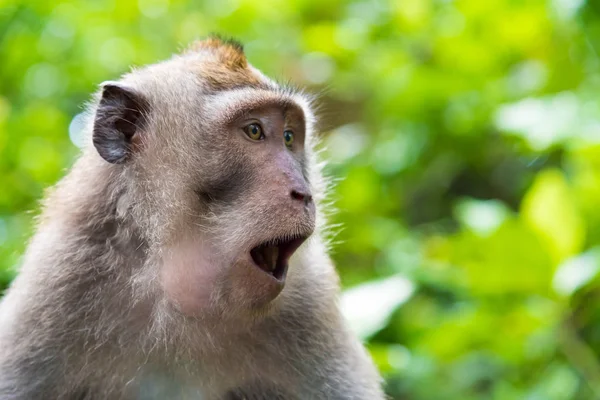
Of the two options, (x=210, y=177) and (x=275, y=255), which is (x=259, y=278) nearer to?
(x=275, y=255)

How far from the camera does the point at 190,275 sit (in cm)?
265

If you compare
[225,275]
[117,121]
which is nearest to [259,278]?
[225,275]

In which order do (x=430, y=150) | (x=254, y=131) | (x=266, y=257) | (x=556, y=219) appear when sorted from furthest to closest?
1. (x=430, y=150)
2. (x=556, y=219)
3. (x=254, y=131)
4. (x=266, y=257)

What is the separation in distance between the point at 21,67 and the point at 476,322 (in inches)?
126

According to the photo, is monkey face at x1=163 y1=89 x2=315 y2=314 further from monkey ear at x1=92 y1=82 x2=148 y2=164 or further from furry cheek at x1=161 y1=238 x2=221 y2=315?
monkey ear at x1=92 y1=82 x2=148 y2=164

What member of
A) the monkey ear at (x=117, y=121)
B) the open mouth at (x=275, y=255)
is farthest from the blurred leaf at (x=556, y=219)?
the monkey ear at (x=117, y=121)

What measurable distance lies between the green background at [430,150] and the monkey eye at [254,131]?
3.29 ft

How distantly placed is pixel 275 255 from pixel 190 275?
29 cm

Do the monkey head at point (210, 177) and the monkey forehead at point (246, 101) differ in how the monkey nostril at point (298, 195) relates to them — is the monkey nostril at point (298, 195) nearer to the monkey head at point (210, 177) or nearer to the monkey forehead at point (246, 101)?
the monkey head at point (210, 177)

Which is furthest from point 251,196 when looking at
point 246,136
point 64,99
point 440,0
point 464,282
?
point 440,0

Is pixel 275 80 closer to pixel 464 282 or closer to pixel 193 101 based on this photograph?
pixel 193 101

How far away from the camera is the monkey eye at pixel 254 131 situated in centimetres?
272

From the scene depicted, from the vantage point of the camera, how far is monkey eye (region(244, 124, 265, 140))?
272 cm

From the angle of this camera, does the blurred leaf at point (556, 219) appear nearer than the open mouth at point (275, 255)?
No
